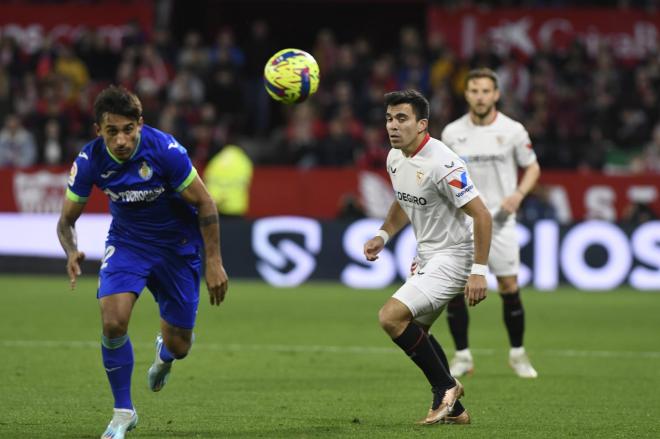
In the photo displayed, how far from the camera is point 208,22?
88.5ft

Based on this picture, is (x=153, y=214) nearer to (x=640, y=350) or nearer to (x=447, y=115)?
(x=640, y=350)

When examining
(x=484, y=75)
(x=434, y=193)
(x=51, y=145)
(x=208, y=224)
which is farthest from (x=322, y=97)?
(x=208, y=224)

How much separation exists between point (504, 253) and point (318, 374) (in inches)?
72.4

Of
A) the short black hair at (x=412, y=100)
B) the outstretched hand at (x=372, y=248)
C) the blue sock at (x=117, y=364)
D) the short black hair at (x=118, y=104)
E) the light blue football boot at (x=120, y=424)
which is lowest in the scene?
the light blue football boot at (x=120, y=424)

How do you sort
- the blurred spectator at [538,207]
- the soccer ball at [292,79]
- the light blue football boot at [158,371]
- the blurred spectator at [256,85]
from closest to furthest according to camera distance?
the light blue football boot at [158,371] < the soccer ball at [292,79] < the blurred spectator at [538,207] < the blurred spectator at [256,85]

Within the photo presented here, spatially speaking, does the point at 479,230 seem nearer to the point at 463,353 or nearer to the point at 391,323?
the point at 391,323

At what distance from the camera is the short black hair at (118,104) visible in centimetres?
711

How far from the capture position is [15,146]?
66.7 feet

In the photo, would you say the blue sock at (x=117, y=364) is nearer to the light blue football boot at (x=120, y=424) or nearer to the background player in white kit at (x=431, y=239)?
the light blue football boot at (x=120, y=424)

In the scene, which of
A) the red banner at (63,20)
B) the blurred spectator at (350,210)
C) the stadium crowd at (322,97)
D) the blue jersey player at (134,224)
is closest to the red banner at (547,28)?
the stadium crowd at (322,97)

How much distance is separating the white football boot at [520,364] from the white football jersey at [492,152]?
1.13 m

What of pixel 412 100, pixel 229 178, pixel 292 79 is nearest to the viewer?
pixel 412 100

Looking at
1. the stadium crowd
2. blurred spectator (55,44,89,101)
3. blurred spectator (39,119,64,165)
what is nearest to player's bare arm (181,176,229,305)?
the stadium crowd

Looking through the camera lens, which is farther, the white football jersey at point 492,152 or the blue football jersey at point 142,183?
the white football jersey at point 492,152
